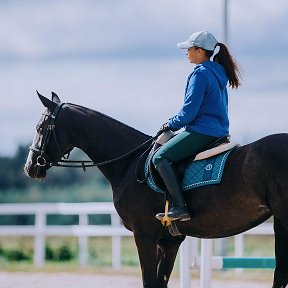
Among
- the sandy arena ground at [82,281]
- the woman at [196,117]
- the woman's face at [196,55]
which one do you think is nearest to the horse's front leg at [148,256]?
the woman at [196,117]

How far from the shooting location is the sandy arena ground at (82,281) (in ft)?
48.2

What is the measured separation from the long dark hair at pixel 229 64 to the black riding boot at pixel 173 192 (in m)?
1.04

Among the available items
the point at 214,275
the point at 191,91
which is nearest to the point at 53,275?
the point at 214,275


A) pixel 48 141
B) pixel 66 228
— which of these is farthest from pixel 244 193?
pixel 66 228

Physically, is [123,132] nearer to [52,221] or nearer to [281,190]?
[281,190]

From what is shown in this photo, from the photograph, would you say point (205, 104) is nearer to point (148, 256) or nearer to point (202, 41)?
point (202, 41)

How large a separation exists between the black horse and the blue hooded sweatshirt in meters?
0.40

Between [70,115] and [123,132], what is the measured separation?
556 millimetres

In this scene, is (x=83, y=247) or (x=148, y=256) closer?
(x=148, y=256)

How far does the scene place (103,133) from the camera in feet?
34.9

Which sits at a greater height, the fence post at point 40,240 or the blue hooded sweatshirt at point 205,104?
the blue hooded sweatshirt at point 205,104

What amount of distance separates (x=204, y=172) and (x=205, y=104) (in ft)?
2.12

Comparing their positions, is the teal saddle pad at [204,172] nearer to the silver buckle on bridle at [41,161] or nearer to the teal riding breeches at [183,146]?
the teal riding breeches at [183,146]

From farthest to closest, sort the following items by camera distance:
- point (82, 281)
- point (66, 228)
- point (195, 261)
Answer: point (66, 228)
point (82, 281)
point (195, 261)
